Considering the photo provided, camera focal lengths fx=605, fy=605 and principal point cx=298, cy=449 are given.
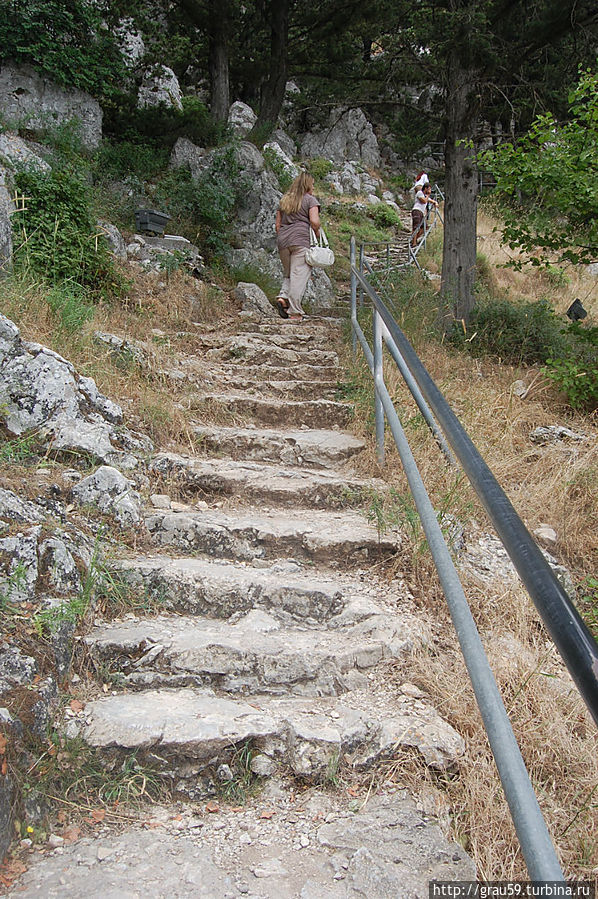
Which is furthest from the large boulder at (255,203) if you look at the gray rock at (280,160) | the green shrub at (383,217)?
the green shrub at (383,217)

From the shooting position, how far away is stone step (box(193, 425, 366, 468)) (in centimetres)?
394

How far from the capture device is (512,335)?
22.3 ft

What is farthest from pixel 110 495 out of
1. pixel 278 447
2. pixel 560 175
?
pixel 560 175

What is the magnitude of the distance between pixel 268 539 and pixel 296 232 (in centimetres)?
488

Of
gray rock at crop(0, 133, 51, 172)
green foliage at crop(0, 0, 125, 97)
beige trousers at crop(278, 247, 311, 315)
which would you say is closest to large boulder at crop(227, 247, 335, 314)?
beige trousers at crop(278, 247, 311, 315)

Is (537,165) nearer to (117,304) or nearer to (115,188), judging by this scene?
(117,304)

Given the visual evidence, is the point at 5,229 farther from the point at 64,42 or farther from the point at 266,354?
the point at 64,42

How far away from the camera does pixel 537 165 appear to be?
4840 millimetres

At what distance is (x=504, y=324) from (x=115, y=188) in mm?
5937

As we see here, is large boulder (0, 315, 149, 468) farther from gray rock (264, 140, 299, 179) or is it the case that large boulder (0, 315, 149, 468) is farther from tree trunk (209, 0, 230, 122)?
tree trunk (209, 0, 230, 122)

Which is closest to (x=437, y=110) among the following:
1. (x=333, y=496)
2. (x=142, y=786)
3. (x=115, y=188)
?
(x=115, y=188)

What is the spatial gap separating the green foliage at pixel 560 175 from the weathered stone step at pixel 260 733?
429 cm

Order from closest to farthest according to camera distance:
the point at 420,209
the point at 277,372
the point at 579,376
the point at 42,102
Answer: the point at 579,376 → the point at 277,372 → the point at 42,102 → the point at 420,209

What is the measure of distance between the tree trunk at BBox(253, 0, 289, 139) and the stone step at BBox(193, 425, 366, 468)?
8.91 m
